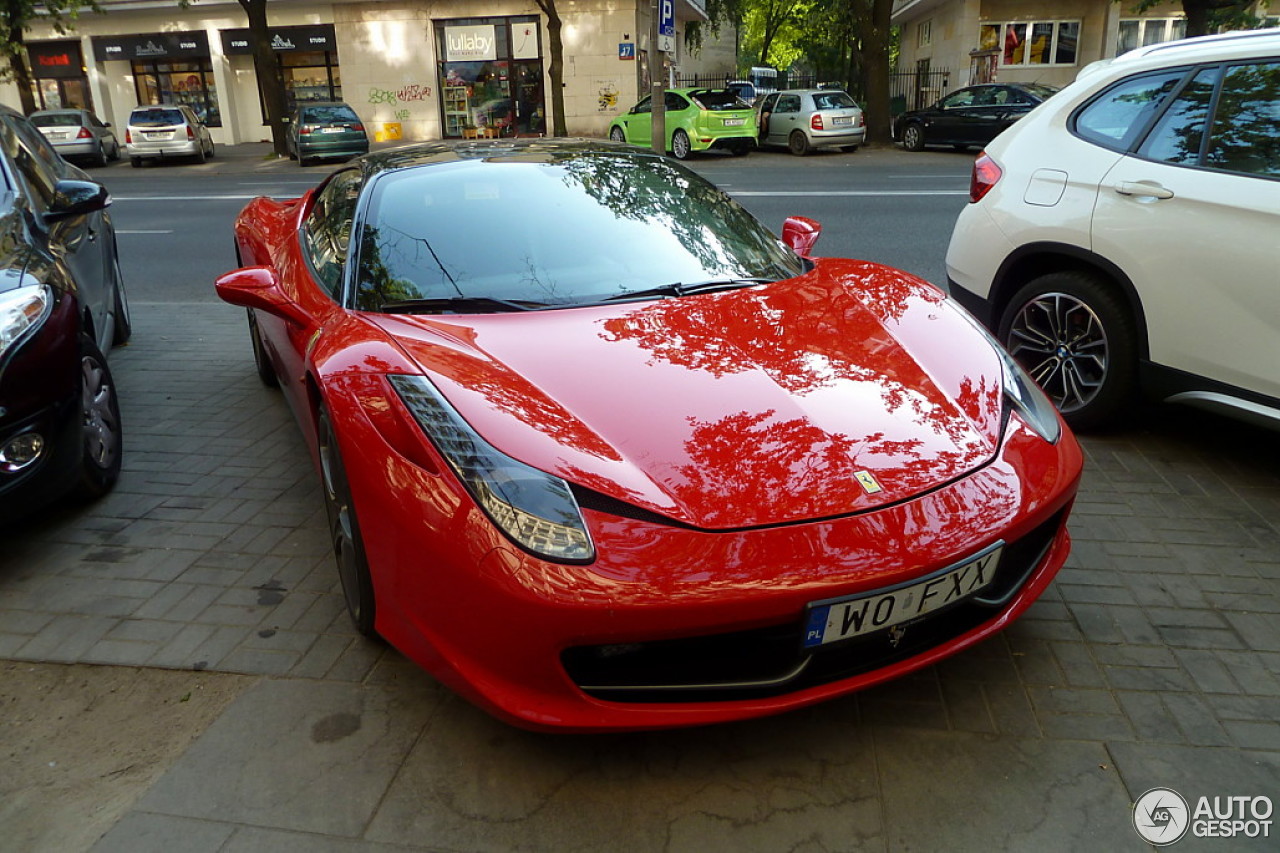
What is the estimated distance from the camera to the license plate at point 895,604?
2064 mm

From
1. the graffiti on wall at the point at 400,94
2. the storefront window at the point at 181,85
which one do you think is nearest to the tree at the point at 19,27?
the storefront window at the point at 181,85

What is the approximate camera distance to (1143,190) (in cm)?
395

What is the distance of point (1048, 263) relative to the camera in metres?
4.47

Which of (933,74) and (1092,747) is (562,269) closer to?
(1092,747)

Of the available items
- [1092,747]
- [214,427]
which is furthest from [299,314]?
[1092,747]

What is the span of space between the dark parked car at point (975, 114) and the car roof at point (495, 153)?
19.0 metres

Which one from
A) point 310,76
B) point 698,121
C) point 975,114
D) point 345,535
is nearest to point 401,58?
point 310,76

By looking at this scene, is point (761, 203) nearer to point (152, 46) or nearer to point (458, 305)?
point (458, 305)

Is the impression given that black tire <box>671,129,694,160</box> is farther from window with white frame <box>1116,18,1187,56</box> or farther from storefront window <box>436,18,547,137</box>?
window with white frame <box>1116,18,1187,56</box>

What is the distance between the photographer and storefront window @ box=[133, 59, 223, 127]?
107ft

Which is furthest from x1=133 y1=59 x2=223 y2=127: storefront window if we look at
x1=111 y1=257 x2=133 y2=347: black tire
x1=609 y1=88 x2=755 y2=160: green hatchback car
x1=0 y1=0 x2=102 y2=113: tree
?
x1=111 y1=257 x2=133 y2=347: black tire

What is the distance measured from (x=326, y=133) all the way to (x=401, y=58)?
8.86m

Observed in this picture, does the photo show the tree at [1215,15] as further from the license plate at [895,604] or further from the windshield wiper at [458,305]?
the license plate at [895,604]

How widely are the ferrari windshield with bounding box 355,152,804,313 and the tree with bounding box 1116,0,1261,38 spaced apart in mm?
20223
